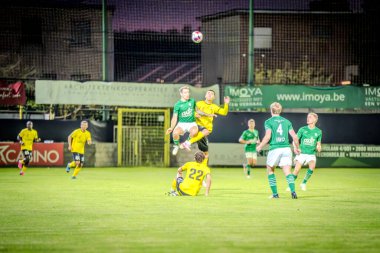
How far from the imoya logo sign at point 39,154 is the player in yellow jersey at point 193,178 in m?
17.5

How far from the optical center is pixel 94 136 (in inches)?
1318

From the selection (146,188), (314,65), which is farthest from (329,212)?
(314,65)

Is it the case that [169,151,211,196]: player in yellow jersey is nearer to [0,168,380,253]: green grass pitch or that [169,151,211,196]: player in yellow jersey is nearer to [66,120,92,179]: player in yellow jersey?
[0,168,380,253]: green grass pitch

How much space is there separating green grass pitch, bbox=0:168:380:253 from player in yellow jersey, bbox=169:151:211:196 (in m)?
0.37

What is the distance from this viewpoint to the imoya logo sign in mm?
32219

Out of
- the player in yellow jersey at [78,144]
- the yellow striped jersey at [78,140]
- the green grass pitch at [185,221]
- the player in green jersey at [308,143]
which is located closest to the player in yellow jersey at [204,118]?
the green grass pitch at [185,221]

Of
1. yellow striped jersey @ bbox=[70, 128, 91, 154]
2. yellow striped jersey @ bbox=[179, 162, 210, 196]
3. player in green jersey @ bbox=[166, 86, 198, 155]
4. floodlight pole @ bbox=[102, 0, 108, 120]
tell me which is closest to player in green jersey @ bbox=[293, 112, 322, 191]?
player in green jersey @ bbox=[166, 86, 198, 155]

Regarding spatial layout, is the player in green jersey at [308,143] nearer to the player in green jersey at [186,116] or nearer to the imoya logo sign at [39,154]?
the player in green jersey at [186,116]

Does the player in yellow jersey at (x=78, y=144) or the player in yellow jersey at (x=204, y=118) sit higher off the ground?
the player in yellow jersey at (x=204, y=118)

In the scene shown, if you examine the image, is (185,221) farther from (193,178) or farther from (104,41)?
(104,41)

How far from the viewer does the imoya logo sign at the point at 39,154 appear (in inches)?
1268

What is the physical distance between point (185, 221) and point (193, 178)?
4.41m

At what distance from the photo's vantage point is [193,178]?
15.7m

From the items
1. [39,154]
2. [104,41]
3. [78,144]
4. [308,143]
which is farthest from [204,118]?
[39,154]
